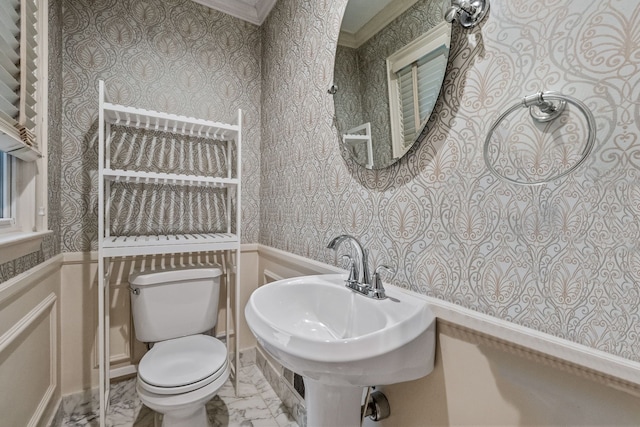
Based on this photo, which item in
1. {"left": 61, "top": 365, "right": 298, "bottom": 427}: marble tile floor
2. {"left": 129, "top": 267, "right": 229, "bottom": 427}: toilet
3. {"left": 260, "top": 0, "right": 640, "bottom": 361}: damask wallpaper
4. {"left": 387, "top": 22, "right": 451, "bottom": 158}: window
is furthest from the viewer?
{"left": 61, "top": 365, "right": 298, "bottom": 427}: marble tile floor

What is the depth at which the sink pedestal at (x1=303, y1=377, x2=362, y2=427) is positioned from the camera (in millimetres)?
833

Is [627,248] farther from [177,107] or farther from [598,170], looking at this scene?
[177,107]

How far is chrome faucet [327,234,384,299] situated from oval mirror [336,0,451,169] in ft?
0.96

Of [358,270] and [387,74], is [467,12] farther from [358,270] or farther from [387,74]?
[358,270]

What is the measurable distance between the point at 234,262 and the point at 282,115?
980 millimetres

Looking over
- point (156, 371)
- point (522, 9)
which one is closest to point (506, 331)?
point (522, 9)

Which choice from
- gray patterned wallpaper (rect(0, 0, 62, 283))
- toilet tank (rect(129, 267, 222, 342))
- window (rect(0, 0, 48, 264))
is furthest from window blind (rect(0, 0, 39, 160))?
toilet tank (rect(129, 267, 222, 342))

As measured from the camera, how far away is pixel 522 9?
0.64m

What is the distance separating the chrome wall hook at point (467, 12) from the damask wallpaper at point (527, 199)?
0.08 feet

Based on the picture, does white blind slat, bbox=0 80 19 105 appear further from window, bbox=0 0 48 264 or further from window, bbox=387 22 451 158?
window, bbox=387 22 451 158

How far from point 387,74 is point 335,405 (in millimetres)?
1090

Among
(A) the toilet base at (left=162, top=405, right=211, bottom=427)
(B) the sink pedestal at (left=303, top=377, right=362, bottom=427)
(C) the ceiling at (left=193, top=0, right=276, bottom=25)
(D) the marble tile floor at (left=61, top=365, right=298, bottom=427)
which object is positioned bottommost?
(D) the marble tile floor at (left=61, top=365, right=298, bottom=427)

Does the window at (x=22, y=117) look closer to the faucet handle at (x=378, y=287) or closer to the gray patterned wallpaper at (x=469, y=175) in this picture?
the gray patterned wallpaper at (x=469, y=175)

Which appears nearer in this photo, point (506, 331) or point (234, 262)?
point (506, 331)
